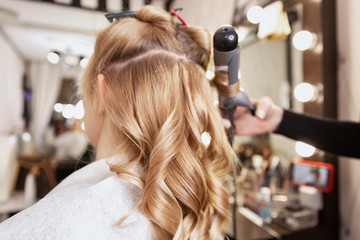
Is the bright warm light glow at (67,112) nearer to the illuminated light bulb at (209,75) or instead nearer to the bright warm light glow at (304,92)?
the bright warm light glow at (304,92)

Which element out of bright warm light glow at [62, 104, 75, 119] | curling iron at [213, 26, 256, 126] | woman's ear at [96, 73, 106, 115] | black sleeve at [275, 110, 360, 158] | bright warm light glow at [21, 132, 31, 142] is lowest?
bright warm light glow at [21, 132, 31, 142]

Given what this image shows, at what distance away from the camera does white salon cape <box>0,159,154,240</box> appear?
0.37 m

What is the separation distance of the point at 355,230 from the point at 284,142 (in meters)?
0.51

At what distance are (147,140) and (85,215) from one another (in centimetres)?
18

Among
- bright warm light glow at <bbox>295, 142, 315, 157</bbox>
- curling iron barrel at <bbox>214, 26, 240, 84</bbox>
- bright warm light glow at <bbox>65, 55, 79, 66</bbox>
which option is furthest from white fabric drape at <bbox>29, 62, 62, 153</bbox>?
curling iron barrel at <bbox>214, 26, 240, 84</bbox>

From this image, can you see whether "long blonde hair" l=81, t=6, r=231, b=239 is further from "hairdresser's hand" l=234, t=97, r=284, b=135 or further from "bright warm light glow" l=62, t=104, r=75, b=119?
"bright warm light glow" l=62, t=104, r=75, b=119

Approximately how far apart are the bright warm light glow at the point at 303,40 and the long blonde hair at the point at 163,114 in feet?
2.54

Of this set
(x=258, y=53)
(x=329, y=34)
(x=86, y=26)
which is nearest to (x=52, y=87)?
(x=86, y=26)

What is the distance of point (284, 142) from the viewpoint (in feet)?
4.43

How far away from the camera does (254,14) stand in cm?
131

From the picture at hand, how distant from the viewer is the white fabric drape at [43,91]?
12.9 ft

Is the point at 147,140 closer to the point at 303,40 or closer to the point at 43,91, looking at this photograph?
the point at 303,40

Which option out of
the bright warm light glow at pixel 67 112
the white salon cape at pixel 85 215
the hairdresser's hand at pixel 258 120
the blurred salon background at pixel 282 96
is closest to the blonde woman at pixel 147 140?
the white salon cape at pixel 85 215

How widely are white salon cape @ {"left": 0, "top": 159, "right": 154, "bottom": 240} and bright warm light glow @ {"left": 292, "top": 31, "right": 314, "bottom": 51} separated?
105 cm
